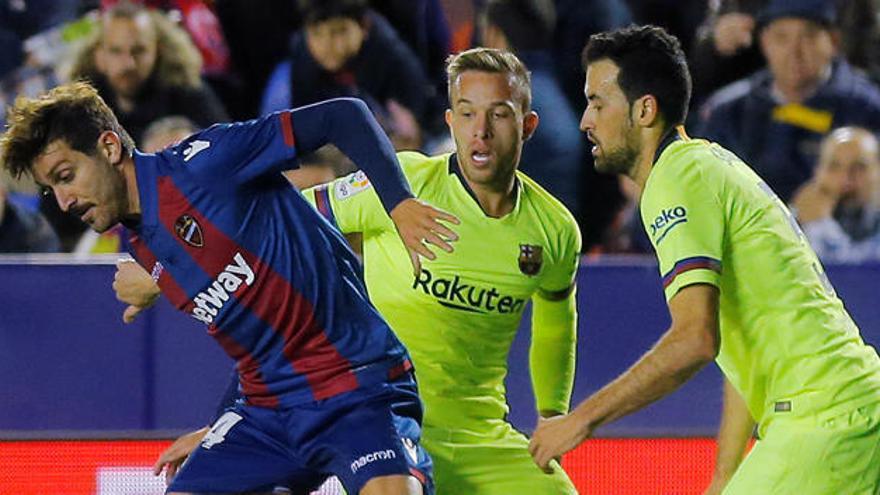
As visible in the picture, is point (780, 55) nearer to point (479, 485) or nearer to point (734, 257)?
point (479, 485)

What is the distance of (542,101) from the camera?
8.05m

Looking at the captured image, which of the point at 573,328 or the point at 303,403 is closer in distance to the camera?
the point at 303,403

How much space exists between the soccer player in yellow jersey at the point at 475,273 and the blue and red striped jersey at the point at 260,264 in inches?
21.5

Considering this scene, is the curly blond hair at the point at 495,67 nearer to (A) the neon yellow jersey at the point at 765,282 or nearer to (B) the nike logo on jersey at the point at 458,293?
(B) the nike logo on jersey at the point at 458,293

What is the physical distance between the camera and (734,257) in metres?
4.17

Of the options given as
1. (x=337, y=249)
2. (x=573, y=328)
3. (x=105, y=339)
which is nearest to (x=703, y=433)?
(x=573, y=328)

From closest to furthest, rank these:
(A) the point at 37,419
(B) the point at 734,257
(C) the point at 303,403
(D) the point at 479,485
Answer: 1. (B) the point at 734,257
2. (C) the point at 303,403
3. (D) the point at 479,485
4. (A) the point at 37,419

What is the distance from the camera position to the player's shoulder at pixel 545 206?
5.31m

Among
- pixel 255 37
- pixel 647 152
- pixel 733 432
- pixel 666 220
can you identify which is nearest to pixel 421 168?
pixel 647 152

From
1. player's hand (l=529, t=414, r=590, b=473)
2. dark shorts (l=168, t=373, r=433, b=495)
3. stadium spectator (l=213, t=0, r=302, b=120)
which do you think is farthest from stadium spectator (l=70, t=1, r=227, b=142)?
player's hand (l=529, t=414, r=590, b=473)

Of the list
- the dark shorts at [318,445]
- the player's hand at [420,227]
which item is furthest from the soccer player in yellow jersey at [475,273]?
the player's hand at [420,227]

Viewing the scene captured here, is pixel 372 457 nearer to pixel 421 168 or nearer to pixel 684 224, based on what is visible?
pixel 684 224

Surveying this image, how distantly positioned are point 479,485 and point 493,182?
0.90m

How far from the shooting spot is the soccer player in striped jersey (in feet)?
14.8
